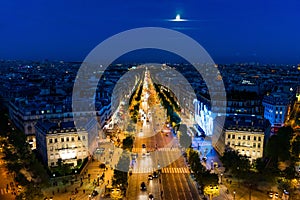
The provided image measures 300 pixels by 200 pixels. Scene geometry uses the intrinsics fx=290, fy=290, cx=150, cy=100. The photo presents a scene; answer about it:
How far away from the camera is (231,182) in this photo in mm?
21969

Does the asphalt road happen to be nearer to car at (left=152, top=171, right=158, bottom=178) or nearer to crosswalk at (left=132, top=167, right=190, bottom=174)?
crosswalk at (left=132, top=167, right=190, bottom=174)

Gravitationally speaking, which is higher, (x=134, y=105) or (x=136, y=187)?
(x=134, y=105)

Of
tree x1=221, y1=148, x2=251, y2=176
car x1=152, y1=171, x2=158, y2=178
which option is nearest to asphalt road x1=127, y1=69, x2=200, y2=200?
car x1=152, y1=171, x2=158, y2=178

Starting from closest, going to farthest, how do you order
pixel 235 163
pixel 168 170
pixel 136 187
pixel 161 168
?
pixel 136 187 → pixel 235 163 → pixel 168 170 → pixel 161 168

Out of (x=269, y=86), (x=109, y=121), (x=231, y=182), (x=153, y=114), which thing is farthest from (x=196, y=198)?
(x=269, y=86)

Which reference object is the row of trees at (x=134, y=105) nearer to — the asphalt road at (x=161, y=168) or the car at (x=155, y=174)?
the asphalt road at (x=161, y=168)

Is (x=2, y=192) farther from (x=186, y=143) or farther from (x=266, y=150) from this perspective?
(x=266, y=150)

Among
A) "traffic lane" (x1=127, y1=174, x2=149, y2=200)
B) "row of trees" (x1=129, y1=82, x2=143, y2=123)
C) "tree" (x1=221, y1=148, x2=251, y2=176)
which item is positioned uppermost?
"row of trees" (x1=129, y1=82, x2=143, y2=123)

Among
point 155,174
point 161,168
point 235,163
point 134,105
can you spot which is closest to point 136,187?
point 155,174

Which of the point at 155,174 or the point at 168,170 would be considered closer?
the point at 155,174

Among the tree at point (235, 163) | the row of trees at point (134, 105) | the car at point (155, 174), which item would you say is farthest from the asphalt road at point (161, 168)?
the row of trees at point (134, 105)

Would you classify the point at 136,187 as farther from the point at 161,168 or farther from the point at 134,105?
the point at 134,105

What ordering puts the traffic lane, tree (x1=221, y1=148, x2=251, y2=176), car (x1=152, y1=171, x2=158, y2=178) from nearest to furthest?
the traffic lane < tree (x1=221, y1=148, x2=251, y2=176) < car (x1=152, y1=171, x2=158, y2=178)

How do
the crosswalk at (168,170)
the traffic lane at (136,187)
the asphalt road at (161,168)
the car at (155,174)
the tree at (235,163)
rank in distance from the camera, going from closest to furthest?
the traffic lane at (136,187) → the asphalt road at (161,168) → the tree at (235,163) → the car at (155,174) → the crosswalk at (168,170)
